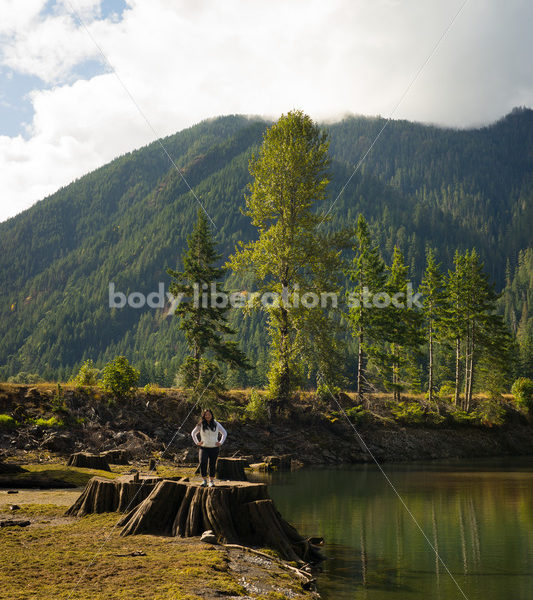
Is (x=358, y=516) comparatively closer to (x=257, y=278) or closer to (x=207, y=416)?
(x=207, y=416)

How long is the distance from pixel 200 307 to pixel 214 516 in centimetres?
2726

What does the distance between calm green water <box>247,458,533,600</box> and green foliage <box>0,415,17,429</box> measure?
13985mm

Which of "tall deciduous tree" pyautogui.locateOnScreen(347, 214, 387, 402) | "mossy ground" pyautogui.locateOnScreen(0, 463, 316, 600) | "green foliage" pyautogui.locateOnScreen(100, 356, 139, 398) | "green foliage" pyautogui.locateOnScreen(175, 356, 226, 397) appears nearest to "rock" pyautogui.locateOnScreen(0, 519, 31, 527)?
"mossy ground" pyautogui.locateOnScreen(0, 463, 316, 600)

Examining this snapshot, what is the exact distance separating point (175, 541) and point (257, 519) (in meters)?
1.95

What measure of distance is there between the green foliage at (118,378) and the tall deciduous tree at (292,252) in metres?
9.97

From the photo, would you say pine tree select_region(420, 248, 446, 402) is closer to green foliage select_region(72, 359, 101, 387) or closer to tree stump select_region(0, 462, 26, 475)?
green foliage select_region(72, 359, 101, 387)

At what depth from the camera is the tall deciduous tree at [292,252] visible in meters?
39.1

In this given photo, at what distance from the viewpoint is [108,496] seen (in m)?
14.6

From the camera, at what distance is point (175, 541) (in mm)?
11797

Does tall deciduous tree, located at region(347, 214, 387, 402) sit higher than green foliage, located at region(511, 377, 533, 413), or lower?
higher

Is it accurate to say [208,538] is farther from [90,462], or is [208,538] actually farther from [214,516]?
[90,462]

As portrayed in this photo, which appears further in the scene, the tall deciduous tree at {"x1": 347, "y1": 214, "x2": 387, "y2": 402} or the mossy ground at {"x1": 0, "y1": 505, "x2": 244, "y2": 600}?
the tall deciduous tree at {"x1": 347, "y1": 214, "x2": 387, "y2": 402}

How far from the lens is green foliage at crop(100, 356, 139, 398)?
36375 mm

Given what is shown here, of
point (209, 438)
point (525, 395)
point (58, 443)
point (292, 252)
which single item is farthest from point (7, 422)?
point (525, 395)
